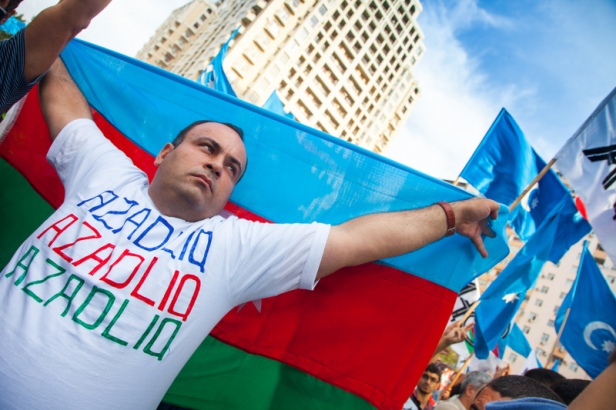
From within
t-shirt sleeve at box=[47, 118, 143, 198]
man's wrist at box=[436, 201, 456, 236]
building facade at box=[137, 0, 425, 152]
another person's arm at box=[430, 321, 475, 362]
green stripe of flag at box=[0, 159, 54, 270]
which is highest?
building facade at box=[137, 0, 425, 152]

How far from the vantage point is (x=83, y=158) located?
5.47ft

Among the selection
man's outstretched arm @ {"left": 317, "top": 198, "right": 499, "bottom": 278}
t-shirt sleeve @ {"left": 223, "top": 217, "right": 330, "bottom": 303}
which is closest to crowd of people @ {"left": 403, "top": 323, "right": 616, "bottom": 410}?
man's outstretched arm @ {"left": 317, "top": 198, "right": 499, "bottom": 278}

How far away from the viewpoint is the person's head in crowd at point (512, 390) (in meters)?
1.90

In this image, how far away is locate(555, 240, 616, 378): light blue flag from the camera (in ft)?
13.3

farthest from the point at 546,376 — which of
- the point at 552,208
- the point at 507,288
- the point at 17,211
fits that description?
the point at 17,211

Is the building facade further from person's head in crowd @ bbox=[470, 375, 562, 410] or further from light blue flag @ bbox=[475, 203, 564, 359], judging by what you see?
person's head in crowd @ bbox=[470, 375, 562, 410]

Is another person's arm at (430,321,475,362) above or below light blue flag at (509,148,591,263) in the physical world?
below

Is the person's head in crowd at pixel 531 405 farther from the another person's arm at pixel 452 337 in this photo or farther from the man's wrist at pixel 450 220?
the another person's arm at pixel 452 337

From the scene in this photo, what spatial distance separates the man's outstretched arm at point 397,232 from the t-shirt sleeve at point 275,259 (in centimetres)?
6

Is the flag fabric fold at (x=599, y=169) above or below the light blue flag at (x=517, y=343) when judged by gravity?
above

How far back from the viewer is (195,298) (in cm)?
129

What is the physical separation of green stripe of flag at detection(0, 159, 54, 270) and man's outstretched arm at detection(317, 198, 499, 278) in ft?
5.64

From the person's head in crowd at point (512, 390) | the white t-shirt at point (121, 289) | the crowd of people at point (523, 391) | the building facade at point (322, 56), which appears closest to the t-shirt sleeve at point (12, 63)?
the white t-shirt at point (121, 289)

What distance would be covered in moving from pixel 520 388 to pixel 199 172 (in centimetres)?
211
